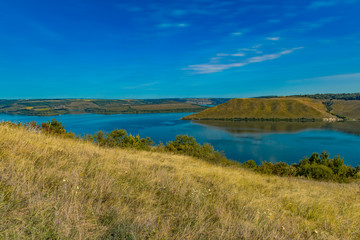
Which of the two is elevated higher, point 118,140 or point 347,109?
point 347,109

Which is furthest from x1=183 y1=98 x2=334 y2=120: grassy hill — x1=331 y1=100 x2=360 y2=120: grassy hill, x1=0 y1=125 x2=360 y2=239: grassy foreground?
x1=0 y1=125 x2=360 y2=239: grassy foreground

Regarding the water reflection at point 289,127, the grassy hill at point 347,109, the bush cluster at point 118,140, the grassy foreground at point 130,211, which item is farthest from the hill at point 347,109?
the grassy foreground at point 130,211

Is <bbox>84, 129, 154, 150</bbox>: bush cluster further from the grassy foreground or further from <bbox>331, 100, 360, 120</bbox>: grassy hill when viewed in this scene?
<bbox>331, 100, 360, 120</bbox>: grassy hill

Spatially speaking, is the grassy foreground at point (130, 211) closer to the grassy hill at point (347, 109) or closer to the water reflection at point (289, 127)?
the water reflection at point (289, 127)

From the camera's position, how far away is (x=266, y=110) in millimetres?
132500

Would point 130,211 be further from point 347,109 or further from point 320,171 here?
point 347,109

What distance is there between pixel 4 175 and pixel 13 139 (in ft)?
8.00

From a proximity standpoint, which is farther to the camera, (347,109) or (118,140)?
(347,109)

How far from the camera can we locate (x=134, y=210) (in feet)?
9.53

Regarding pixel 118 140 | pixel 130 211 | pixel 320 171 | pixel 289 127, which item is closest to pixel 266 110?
pixel 289 127

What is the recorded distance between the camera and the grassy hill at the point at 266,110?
122 m

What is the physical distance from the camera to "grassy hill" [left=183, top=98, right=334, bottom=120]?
122 m

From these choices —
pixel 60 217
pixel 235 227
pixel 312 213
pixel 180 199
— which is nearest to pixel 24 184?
pixel 60 217

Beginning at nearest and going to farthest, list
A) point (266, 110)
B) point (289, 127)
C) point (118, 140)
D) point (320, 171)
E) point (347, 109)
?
point (320, 171)
point (118, 140)
point (289, 127)
point (347, 109)
point (266, 110)
